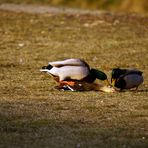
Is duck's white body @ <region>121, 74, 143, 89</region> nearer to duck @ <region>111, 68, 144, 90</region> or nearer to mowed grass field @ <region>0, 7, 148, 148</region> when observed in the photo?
duck @ <region>111, 68, 144, 90</region>

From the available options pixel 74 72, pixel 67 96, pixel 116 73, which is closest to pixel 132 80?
pixel 116 73

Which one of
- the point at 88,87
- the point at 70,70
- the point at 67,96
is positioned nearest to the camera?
the point at 67,96

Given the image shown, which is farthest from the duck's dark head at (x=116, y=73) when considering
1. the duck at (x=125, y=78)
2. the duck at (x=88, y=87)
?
the duck at (x=88, y=87)

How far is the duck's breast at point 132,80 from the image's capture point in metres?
9.87

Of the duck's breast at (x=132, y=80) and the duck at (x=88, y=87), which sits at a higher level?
the duck's breast at (x=132, y=80)

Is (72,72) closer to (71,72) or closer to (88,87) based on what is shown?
(71,72)

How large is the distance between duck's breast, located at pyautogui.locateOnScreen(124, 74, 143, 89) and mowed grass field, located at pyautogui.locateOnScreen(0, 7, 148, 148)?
5.1 inches

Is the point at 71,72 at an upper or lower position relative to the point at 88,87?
upper

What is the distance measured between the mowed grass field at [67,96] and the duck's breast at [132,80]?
0.42 ft

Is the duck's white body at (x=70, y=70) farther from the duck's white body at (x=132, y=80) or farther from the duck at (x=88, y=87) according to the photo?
the duck's white body at (x=132, y=80)

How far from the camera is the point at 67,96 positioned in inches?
378

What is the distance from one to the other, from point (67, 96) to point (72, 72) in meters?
0.40

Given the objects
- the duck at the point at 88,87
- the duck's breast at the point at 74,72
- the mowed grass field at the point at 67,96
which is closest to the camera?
the mowed grass field at the point at 67,96

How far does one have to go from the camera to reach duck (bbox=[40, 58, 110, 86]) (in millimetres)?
9836
